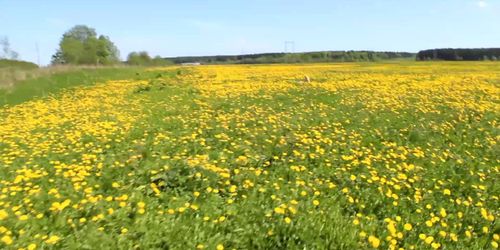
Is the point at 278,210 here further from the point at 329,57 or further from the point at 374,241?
the point at 329,57

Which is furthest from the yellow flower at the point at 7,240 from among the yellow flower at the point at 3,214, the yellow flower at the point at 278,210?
the yellow flower at the point at 278,210

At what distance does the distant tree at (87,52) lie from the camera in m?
78.1

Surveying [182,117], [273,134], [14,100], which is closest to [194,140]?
[273,134]

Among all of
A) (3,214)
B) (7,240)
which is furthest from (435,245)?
(3,214)

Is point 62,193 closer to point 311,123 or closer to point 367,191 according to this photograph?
point 367,191

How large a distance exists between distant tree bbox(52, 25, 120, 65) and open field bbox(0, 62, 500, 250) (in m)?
73.3

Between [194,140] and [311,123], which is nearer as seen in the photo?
[194,140]

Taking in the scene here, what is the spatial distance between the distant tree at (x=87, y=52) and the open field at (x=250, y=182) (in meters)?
73.3

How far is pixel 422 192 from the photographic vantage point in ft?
16.9

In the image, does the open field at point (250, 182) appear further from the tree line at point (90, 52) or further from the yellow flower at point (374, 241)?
the tree line at point (90, 52)

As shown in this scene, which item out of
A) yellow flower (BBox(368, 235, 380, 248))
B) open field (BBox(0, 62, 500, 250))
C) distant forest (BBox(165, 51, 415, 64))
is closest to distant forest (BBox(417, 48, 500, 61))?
distant forest (BBox(165, 51, 415, 64))

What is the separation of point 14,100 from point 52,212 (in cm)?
1426

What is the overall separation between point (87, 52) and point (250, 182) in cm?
8623

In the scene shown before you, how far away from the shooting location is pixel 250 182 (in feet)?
16.7
